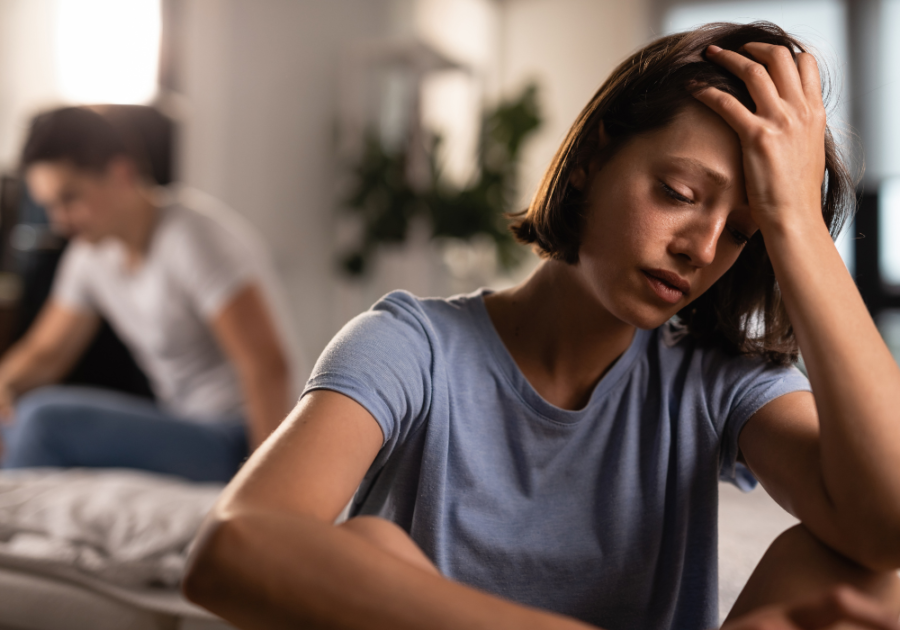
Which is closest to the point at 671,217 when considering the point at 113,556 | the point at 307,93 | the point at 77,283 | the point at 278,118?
the point at 113,556

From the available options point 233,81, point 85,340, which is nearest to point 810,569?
point 85,340

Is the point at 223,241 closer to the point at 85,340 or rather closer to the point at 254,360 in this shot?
the point at 254,360

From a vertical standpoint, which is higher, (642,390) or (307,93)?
(307,93)

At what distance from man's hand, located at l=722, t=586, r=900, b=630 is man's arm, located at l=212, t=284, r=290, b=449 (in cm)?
124

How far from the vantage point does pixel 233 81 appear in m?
3.81

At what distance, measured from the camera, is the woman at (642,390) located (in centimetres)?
65

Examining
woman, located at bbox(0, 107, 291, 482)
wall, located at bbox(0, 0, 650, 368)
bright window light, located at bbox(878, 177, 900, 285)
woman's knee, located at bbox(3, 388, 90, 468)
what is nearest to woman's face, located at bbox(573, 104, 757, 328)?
woman, located at bbox(0, 107, 291, 482)

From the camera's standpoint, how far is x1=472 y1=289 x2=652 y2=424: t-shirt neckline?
78 cm

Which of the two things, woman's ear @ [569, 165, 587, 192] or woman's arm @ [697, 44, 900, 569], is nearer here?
woman's arm @ [697, 44, 900, 569]

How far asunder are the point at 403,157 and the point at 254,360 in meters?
2.37

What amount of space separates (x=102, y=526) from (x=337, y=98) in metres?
3.36

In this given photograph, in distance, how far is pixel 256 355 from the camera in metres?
1.67

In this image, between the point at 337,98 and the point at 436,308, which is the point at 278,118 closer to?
the point at 337,98

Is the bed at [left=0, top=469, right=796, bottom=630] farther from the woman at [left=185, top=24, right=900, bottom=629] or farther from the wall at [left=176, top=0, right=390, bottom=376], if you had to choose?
the wall at [left=176, top=0, right=390, bottom=376]
